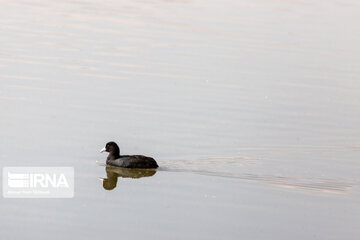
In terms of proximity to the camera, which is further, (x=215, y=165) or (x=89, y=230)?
(x=215, y=165)

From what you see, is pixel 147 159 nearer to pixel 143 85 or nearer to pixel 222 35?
pixel 143 85

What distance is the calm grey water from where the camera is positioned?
13859 millimetres

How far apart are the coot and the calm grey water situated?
0.21 meters

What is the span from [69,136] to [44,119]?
129cm

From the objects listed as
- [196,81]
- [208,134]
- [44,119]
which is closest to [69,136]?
[44,119]

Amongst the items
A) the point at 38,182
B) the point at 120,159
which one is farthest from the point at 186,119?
the point at 38,182

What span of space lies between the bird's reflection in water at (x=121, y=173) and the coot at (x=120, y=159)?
0.25 feet

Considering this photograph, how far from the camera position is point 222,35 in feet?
95.7

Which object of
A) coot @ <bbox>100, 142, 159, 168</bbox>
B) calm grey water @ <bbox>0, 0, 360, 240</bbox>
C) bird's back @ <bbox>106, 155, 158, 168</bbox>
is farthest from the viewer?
coot @ <bbox>100, 142, 159, 168</bbox>

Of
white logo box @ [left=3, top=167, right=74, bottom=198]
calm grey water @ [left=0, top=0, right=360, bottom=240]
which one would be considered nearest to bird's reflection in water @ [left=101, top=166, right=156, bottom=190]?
calm grey water @ [left=0, top=0, right=360, bottom=240]

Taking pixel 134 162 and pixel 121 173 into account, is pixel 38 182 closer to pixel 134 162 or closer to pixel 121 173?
pixel 121 173

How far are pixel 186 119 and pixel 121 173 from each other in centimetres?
317

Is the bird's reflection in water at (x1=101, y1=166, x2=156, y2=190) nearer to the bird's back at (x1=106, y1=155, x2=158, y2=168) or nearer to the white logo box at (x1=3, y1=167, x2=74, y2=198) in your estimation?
the bird's back at (x1=106, y1=155, x2=158, y2=168)

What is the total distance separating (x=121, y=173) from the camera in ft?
54.7
